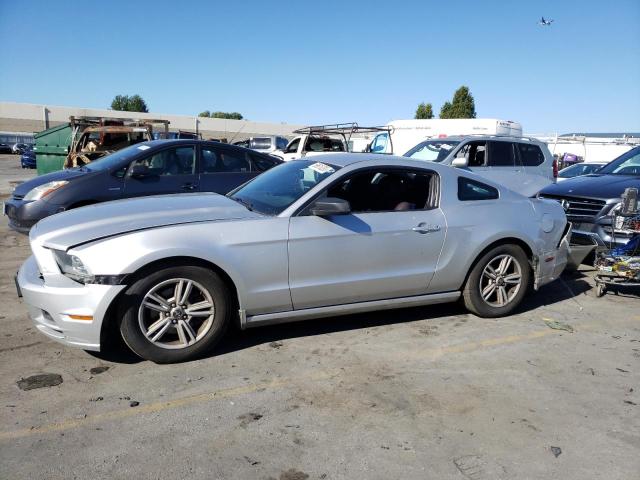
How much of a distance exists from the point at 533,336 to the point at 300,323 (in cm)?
207

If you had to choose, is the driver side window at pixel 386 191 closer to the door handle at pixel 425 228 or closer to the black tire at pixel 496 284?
the door handle at pixel 425 228

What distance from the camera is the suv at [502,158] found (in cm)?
1005

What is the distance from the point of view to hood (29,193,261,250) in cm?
363

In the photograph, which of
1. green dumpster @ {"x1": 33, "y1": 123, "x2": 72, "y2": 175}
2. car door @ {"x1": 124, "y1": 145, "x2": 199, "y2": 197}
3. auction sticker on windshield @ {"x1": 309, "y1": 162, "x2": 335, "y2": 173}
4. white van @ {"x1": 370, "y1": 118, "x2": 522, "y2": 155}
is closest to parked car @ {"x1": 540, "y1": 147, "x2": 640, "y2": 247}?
auction sticker on windshield @ {"x1": 309, "y1": 162, "x2": 335, "y2": 173}

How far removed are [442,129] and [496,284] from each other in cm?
1833

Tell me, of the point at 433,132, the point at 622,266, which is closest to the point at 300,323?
the point at 622,266

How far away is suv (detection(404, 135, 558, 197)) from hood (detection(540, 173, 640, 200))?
2.31 meters

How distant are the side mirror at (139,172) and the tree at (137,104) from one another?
101m

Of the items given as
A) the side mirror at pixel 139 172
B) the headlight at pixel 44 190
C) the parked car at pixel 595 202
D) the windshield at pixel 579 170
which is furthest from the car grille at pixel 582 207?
the windshield at pixel 579 170

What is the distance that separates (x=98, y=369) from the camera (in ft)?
12.0

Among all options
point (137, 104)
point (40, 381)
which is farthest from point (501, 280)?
point (137, 104)

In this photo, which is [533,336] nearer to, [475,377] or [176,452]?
[475,377]

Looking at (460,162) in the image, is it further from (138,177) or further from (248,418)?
(248,418)

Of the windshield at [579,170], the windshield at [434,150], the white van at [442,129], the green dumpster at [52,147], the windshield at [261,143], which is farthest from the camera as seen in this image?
the white van at [442,129]
